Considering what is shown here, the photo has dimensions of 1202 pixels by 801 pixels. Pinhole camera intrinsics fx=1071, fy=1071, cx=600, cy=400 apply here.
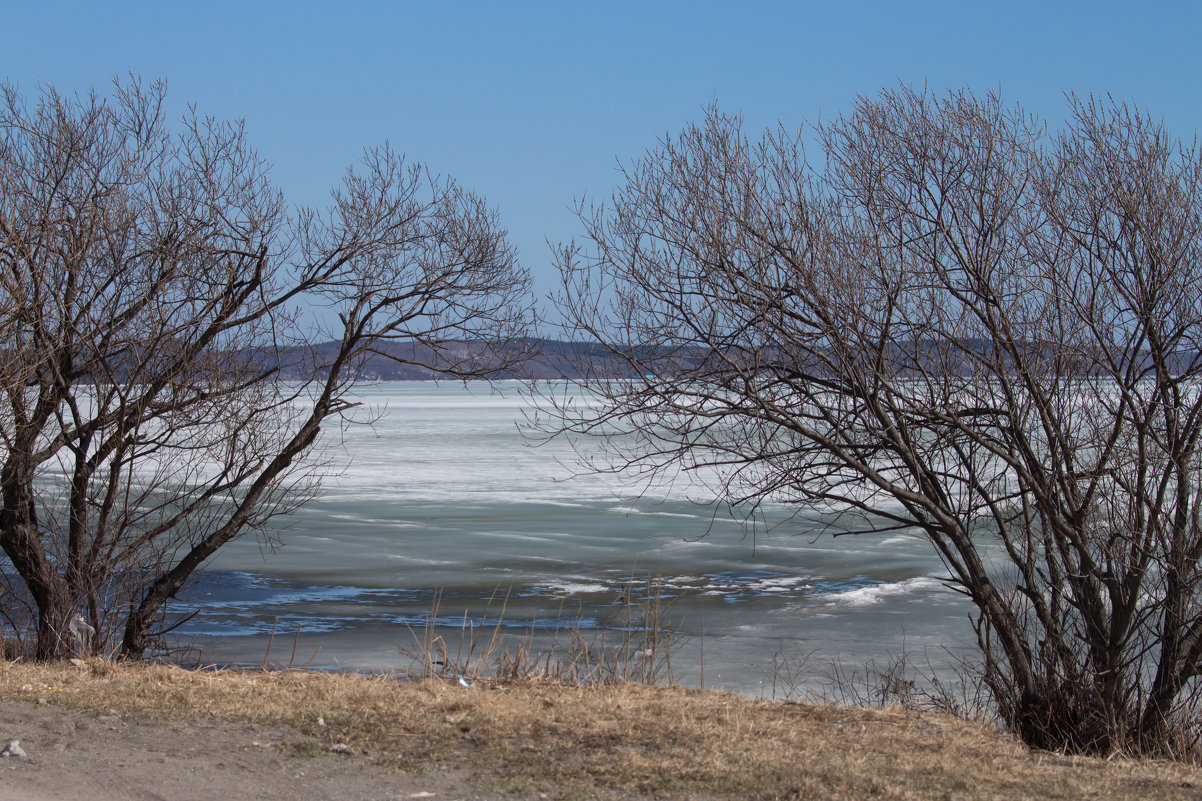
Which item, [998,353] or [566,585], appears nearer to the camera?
[998,353]

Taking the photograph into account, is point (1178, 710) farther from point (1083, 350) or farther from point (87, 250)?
point (87, 250)

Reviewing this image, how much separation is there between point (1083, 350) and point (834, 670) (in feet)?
14.8

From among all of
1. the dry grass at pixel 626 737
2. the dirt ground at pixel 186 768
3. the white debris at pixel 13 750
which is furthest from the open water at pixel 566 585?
the white debris at pixel 13 750

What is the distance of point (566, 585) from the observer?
1586 centimetres

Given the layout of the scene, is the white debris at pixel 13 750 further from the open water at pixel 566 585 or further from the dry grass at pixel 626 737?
the open water at pixel 566 585

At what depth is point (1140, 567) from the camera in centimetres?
829

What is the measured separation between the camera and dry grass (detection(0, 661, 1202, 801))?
5520 mm

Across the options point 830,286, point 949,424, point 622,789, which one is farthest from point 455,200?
point 622,789

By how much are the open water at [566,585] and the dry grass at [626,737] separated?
3.93 ft

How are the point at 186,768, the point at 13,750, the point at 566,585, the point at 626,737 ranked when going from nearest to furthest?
the point at 186,768, the point at 13,750, the point at 626,737, the point at 566,585

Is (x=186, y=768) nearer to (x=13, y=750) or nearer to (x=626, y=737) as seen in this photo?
(x=13, y=750)

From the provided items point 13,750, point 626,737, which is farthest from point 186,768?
point 626,737

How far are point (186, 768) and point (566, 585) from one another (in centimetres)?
1058

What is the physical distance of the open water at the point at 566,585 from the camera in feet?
40.0
